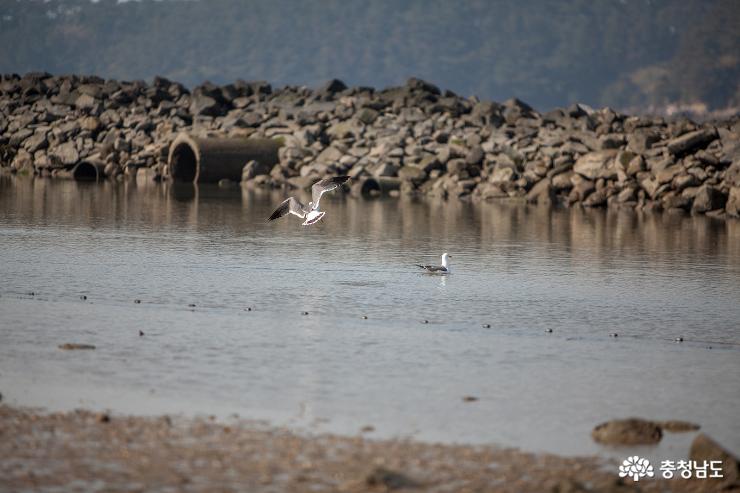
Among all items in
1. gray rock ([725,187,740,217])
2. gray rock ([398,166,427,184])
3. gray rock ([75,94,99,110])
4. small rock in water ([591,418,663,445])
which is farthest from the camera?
gray rock ([75,94,99,110])

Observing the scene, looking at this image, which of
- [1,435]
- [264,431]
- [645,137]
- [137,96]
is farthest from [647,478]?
[137,96]

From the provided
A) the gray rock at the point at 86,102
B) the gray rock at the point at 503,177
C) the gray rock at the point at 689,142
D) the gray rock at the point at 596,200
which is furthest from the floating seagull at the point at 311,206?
the gray rock at the point at 86,102

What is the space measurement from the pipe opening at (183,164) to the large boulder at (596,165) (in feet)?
58.9

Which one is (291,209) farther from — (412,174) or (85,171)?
(85,171)

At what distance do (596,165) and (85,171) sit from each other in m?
23.8

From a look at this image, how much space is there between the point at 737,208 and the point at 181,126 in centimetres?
3086

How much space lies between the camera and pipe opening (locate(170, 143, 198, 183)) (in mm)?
55406

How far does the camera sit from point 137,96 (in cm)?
6969

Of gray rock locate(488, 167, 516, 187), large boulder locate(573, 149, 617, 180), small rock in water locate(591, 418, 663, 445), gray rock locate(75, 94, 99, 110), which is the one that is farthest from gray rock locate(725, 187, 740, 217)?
gray rock locate(75, 94, 99, 110)

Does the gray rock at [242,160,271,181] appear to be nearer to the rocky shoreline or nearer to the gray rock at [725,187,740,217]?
the rocky shoreline

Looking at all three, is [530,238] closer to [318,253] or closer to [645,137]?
[318,253]

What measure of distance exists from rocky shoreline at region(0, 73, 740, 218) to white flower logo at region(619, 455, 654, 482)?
3137cm

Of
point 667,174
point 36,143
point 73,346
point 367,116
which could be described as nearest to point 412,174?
point 367,116

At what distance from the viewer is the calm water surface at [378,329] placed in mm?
11164
